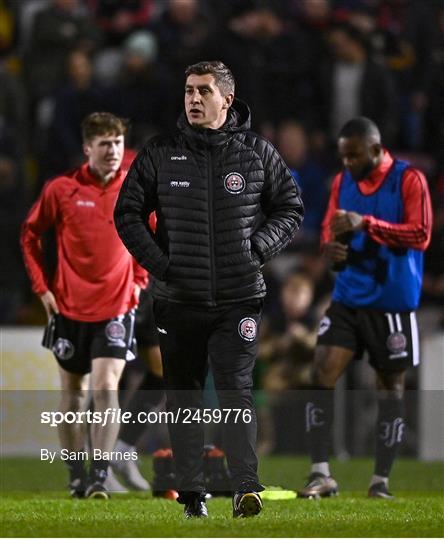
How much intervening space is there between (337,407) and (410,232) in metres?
4.72

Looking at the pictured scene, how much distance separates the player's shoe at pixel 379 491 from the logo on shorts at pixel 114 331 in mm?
1940

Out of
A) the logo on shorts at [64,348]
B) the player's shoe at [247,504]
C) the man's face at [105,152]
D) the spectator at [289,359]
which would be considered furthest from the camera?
the spectator at [289,359]

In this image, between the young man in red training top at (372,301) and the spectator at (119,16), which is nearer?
the young man in red training top at (372,301)

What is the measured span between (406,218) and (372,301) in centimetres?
59

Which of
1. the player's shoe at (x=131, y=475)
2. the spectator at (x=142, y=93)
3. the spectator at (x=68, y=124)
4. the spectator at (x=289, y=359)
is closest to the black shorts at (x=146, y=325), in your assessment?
the player's shoe at (x=131, y=475)

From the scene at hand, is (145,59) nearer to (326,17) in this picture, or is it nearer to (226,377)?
(326,17)

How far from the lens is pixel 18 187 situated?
55.4 feet

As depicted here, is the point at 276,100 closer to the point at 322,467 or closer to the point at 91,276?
the point at 91,276

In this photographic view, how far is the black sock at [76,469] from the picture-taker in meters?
10.4

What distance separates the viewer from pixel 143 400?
11.2 m

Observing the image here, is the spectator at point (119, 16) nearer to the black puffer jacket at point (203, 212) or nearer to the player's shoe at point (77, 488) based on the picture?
the player's shoe at point (77, 488)

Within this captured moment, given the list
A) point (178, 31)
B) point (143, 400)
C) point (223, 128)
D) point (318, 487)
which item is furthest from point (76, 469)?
point (178, 31)

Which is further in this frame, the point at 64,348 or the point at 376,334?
the point at 376,334

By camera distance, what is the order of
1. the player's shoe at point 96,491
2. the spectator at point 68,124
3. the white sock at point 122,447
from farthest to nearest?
the spectator at point 68,124 → the white sock at point 122,447 → the player's shoe at point 96,491
